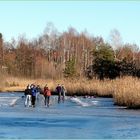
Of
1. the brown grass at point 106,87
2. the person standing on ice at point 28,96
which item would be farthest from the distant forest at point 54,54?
the person standing on ice at point 28,96

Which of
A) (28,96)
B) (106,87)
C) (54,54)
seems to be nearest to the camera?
(28,96)

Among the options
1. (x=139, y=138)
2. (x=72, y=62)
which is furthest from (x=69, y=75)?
(x=139, y=138)

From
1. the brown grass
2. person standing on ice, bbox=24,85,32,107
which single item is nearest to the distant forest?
the brown grass

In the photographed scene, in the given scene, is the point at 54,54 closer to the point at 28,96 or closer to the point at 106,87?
the point at 106,87

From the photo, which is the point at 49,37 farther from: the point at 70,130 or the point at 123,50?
the point at 70,130

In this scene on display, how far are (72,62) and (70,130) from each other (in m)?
68.3

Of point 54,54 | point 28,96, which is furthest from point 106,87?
point 54,54

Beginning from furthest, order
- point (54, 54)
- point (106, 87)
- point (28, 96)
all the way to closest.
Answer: point (54, 54) → point (106, 87) → point (28, 96)

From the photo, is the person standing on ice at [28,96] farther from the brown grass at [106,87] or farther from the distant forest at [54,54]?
the distant forest at [54,54]

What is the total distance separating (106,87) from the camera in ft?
183

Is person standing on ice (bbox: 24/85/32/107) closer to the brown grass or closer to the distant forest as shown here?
the brown grass

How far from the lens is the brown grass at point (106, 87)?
36.6 meters

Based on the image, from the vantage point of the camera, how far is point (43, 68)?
96.8m

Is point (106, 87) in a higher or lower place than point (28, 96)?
higher
